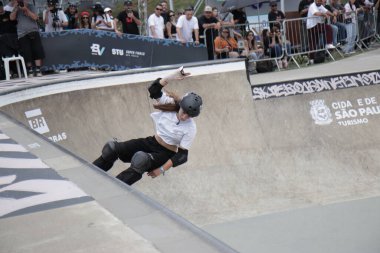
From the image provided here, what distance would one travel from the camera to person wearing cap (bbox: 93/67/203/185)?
277 inches

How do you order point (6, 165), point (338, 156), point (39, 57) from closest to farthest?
point (6, 165) < point (338, 156) < point (39, 57)

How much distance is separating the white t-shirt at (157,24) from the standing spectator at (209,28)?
970 millimetres

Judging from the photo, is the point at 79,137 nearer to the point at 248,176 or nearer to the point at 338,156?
the point at 248,176

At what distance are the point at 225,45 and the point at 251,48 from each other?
0.90 meters

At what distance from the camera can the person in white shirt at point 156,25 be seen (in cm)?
1474

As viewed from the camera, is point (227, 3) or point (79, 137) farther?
point (227, 3)

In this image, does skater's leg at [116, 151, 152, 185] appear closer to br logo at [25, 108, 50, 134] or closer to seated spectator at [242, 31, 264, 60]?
br logo at [25, 108, 50, 134]

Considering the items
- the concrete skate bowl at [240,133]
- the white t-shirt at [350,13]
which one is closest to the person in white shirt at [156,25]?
the concrete skate bowl at [240,133]

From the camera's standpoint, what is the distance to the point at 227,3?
1895 cm

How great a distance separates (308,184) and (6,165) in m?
6.64

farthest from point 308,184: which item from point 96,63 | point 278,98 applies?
point 96,63

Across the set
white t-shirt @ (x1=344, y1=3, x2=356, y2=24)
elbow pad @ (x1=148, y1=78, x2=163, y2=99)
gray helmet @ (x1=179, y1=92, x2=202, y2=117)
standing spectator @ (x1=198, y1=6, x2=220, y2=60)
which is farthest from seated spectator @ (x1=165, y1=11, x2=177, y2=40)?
gray helmet @ (x1=179, y1=92, x2=202, y2=117)

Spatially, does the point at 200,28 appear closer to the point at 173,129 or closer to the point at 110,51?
the point at 110,51

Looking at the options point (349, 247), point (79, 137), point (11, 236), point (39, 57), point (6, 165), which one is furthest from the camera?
point (39, 57)
